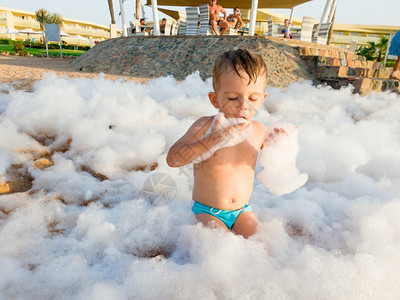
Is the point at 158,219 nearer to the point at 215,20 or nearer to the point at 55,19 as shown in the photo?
the point at 215,20

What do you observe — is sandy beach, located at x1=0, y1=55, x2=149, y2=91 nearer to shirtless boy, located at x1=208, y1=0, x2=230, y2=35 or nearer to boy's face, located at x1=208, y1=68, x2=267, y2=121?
shirtless boy, located at x1=208, y1=0, x2=230, y2=35

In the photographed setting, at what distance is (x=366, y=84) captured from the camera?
5.91 metres

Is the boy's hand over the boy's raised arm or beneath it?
over

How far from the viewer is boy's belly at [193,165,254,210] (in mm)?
1681

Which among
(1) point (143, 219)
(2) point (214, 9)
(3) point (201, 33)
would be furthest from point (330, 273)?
(2) point (214, 9)

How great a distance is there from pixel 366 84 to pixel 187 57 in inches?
171

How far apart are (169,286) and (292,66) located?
6874 mm

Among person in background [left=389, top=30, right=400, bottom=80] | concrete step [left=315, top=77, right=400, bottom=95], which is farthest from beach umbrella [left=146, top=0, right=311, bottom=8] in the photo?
concrete step [left=315, top=77, right=400, bottom=95]

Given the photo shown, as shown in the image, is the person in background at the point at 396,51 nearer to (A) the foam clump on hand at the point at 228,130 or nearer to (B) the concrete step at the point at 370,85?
(B) the concrete step at the point at 370,85

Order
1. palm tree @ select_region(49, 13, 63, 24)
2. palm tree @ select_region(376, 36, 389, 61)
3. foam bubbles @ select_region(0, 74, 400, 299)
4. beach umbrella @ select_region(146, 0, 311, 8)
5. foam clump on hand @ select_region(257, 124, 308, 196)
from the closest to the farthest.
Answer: foam bubbles @ select_region(0, 74, 400, 299), foam clump on hand @ select_region(257, 124, 308, 196), beach umbrella @ select_region(146, 0, 311, 8), palm tree @ select_region(376, 36, 389, 61), palm tree @ select_region(49, 13, 63, 24)

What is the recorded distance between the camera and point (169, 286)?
1.25 m

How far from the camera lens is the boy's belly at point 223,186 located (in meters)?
1.68

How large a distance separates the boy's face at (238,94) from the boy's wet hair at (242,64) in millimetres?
18

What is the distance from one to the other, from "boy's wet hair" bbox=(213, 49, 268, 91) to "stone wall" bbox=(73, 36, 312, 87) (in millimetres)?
5291
